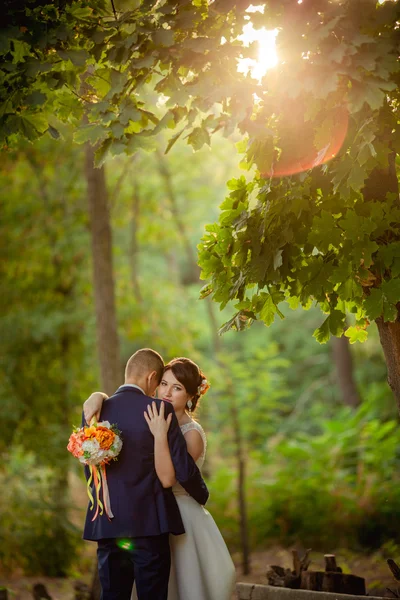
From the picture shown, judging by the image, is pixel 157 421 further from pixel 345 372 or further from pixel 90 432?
pixel 345 372

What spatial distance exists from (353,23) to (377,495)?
8.01 m

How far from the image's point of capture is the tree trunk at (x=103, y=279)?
7.99 m

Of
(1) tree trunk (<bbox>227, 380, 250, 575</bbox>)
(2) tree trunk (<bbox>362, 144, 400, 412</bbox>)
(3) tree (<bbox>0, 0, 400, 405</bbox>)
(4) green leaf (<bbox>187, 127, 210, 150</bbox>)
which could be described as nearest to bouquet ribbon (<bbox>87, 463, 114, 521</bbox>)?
(3) tree (<bbox>0, 0, 400, 405</bbox>)

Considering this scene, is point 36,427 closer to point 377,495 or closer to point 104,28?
point 377,495

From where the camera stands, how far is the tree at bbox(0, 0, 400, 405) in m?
3.36

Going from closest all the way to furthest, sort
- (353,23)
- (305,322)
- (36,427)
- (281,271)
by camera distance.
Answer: (353,23) → (281,271) → (36,427) → (305,322)

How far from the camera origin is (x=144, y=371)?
4449 mm

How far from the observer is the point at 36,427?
35.9 feet

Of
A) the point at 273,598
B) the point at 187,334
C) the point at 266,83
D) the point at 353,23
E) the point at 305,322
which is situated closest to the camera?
the point at 353,23

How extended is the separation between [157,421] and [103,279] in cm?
Answer: 433

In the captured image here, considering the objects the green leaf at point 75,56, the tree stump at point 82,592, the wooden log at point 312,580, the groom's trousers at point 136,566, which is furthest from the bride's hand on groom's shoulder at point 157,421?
the tree stump at point 82,592

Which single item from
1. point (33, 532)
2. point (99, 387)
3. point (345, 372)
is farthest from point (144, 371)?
point (345, 372)

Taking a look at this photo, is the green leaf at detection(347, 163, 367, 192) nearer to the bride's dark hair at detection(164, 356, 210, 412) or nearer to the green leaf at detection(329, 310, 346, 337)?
the green leaf at detection(329, 310, 346, 337)

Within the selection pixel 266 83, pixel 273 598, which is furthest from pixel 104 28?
pixel 273 598
